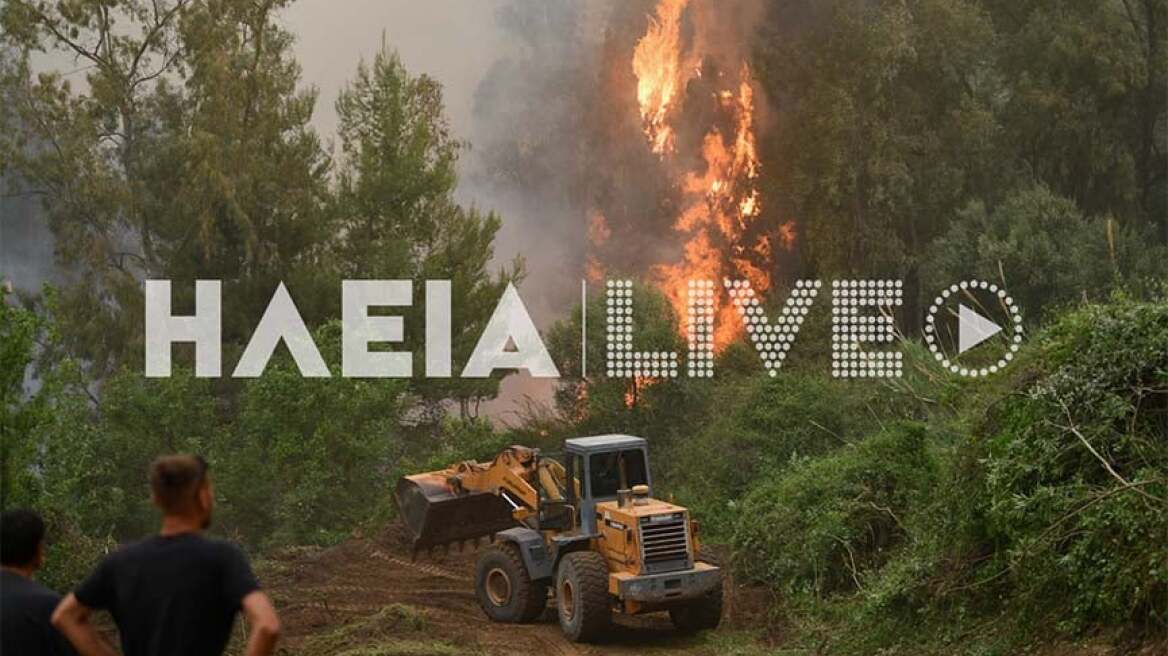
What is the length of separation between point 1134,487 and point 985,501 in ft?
7.35

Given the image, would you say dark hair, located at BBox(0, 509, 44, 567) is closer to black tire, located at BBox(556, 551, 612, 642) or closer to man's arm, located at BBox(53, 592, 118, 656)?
man's arm, located at BBox(53, 592, 118, 656)

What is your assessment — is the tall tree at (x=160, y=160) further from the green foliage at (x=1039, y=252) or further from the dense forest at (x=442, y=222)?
the green foliage at (x=1039, y=252)

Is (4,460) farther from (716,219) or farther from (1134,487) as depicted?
(716,219)

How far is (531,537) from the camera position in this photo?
2014 centimetres

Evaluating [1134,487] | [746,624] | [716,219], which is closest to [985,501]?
[1134,487]

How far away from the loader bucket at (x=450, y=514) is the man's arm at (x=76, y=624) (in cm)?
1881

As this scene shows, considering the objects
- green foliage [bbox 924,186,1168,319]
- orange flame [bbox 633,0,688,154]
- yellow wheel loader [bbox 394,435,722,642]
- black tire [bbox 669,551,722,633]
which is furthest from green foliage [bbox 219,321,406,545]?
green foliage [bbox 924,186,1168,319]

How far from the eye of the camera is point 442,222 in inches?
1734

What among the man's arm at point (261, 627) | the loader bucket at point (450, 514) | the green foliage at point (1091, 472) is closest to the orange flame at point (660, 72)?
the loader bucket at point (450, 514)

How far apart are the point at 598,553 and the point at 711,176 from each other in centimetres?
2374

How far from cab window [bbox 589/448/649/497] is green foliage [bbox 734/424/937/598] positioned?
3.00 metres

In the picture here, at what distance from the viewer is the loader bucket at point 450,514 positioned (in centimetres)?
2530

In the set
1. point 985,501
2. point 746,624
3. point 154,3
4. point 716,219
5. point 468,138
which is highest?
point 154,3

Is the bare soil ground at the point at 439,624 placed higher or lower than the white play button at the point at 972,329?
lower
